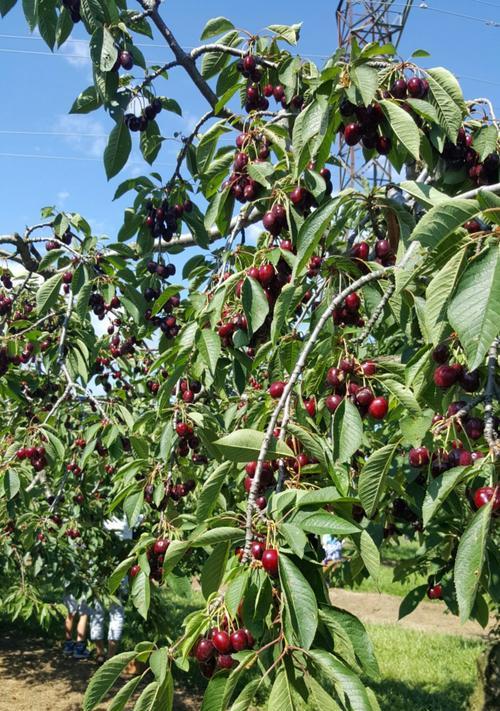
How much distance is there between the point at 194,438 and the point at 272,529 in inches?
41.6

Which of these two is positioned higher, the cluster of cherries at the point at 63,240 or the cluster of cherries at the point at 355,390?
the cluster of cherries at the point at 63,240

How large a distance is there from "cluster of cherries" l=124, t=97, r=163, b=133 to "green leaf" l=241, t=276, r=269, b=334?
44.0 inches

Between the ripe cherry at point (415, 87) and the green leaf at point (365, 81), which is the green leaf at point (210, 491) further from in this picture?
the ripe cherry at point (415, 87)

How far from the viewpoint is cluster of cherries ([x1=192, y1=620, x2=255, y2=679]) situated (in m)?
1.12

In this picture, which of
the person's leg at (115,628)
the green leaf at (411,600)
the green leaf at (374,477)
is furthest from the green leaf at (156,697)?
the person's leg at (115,628)

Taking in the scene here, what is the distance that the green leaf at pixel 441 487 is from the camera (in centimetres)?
108

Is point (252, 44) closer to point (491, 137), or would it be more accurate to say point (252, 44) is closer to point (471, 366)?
point (491, 137)

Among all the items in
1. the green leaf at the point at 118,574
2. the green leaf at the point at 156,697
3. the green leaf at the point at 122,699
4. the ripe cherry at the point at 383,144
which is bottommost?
the green leaf at the point at 122,699

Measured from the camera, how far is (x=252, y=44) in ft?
7.86

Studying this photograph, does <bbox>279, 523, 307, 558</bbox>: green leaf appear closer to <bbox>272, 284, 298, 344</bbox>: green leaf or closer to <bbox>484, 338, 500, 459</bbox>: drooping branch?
<bbox>484, 338, 500, 459</bbox>: drooping branch

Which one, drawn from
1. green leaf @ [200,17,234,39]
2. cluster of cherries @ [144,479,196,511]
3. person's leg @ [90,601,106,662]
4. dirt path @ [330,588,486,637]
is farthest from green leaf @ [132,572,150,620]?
dirt path @ [330,588,486,637]

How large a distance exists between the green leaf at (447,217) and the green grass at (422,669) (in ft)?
18.6

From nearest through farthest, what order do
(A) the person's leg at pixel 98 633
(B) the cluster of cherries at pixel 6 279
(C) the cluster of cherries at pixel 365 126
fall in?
(C) the cluster of cherries at pixel 365 126
(B) the cluster of cherries at pixel 6 279
(A) the person's leg at pixel 98 633

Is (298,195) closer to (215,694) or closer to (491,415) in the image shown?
(491,415)
